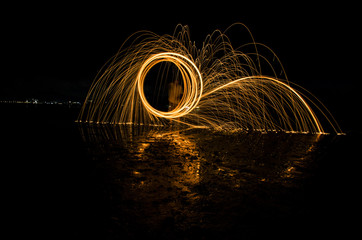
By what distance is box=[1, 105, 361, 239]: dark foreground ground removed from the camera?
2863mm

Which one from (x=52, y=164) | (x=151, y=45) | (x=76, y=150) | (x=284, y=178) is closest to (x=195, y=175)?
(x=284, y=178)

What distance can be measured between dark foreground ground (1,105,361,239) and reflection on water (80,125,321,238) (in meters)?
0.02

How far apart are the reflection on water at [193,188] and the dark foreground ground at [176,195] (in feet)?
0.05

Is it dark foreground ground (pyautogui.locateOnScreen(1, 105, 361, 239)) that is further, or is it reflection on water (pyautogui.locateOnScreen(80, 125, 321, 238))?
reflection on water (pyautogui.locateOnScreen(80, 125, 321, 238))

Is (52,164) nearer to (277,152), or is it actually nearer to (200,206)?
(200,206)

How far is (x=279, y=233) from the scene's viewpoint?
9.30 feet

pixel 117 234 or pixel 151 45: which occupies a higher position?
pixel 151 45

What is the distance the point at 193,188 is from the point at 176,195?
45cm

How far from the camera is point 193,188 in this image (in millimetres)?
4098

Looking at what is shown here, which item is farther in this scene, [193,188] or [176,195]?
[193,188]

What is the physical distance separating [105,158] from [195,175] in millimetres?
2718

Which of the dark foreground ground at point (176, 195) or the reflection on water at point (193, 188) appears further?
the reflection on water at point (193, 188)

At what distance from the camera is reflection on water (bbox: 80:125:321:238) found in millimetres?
2971

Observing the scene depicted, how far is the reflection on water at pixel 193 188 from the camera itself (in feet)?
9.75
